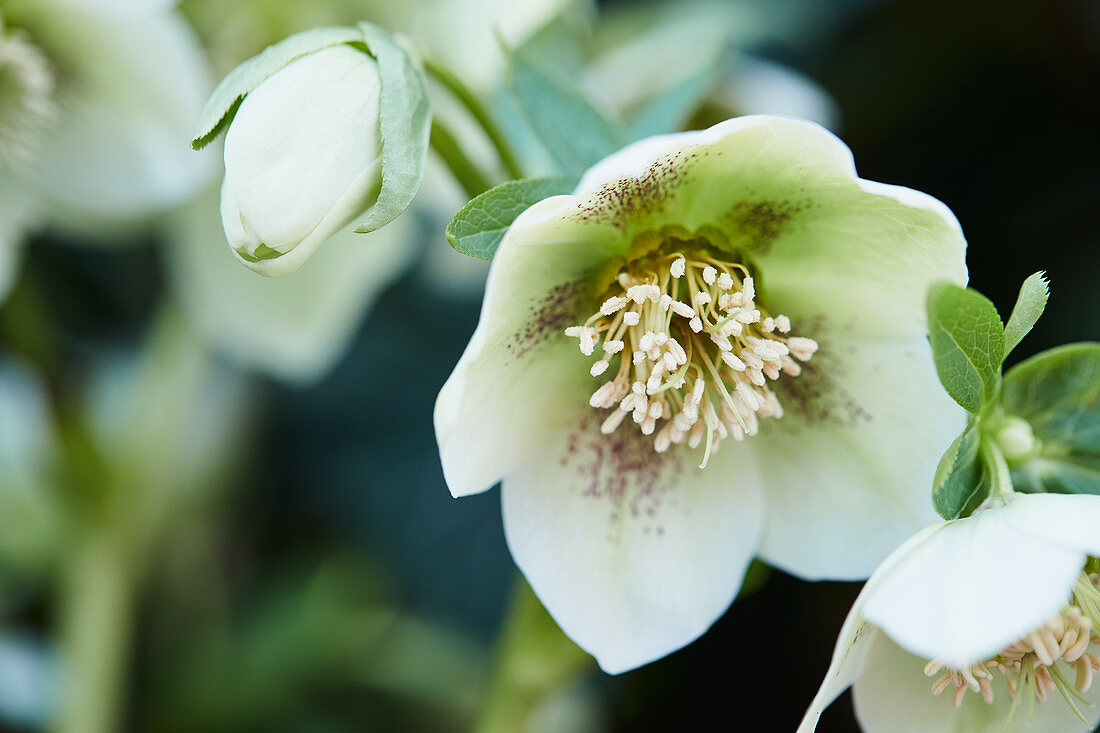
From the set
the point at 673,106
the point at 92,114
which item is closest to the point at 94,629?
the point at 92,114

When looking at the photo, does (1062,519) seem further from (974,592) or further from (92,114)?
(92,114)

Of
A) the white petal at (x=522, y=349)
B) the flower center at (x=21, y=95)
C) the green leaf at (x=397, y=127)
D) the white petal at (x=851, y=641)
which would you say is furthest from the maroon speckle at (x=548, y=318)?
the flower center at (x=21, y=95)

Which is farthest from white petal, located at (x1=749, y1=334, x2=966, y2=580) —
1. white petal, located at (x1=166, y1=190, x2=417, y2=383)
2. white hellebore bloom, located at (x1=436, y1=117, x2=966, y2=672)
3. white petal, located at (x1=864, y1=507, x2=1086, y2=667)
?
white petal, located at (x1=166, y1=190, x2=417, y2=383)

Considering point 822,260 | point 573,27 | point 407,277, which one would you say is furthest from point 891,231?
point 407,277

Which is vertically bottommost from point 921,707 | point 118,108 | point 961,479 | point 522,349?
point 921,707

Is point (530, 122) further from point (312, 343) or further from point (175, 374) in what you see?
point (175, 374)

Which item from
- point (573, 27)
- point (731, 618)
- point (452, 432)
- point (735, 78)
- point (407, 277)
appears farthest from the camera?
point (407, 277)

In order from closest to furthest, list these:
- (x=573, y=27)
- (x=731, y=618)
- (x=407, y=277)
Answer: (x=573, y=27) → (x=731, y=618) → (x=407, y=277)
